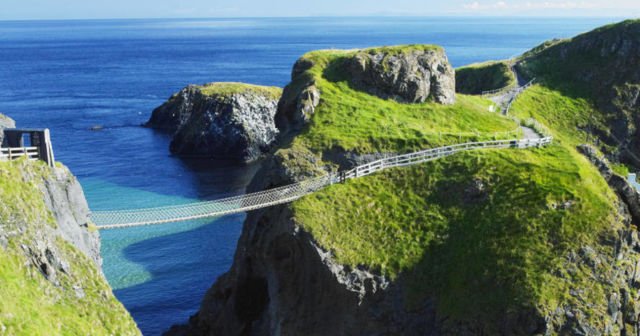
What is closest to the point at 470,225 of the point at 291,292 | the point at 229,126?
the point at 291,292

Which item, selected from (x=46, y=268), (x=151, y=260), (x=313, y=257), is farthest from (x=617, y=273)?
(x=151, y=260)

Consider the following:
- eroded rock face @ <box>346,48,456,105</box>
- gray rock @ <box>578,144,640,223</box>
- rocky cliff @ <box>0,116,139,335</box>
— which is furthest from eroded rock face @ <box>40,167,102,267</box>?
gray rock @ <box>578,144,640,223</box>

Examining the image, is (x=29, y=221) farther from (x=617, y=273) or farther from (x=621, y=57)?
(x=621, y=57)

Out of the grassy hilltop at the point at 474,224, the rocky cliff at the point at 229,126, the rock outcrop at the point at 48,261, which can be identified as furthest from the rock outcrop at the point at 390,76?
the rocky cliff at the point at 229,126

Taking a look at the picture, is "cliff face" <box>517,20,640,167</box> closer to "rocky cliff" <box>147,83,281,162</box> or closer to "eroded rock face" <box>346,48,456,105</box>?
"eroded rock face" <box>346,48,456,105</box>

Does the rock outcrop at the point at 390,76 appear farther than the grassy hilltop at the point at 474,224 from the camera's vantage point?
Yes

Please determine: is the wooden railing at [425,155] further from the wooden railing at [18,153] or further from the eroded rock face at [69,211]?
the wooden railing at [18,153]

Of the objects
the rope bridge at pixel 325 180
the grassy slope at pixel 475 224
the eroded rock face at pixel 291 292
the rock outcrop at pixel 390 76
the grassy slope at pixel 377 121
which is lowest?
the eroded rock face at pixel 291 292
